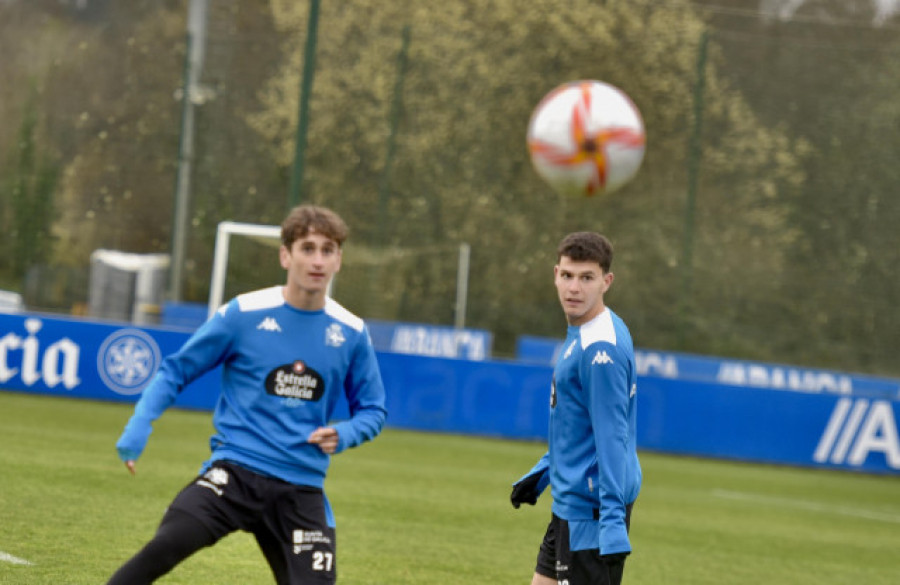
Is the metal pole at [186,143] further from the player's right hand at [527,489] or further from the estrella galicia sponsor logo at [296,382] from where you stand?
the estrella galicia sponsor logo at [296,382]

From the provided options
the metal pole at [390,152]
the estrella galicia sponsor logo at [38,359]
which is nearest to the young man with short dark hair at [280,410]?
the estrella galicia sponsor logo at [38,359]

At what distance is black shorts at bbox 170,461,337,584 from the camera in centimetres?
485

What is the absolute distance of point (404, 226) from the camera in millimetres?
27438

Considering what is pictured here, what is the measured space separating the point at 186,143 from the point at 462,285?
6.40m

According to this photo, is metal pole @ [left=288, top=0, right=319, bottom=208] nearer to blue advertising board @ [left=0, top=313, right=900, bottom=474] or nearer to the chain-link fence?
the chain-link fence

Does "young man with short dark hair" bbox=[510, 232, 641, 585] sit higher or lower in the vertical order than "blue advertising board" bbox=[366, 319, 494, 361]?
higher

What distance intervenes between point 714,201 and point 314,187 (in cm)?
812

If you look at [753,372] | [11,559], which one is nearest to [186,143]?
[753,372]

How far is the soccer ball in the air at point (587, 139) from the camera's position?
1305 cm

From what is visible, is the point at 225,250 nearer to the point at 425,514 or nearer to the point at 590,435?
the point at 425,514

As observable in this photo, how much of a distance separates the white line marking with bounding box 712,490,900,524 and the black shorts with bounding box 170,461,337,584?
9557mm

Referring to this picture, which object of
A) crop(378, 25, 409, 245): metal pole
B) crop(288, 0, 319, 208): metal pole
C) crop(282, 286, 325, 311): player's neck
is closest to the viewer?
crop(282, 286, 325, 311): player's neck

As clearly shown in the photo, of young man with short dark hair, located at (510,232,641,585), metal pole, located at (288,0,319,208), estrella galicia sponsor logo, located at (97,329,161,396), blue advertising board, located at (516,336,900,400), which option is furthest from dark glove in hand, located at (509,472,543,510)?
blue advertising board, located at (516,336,900,400)

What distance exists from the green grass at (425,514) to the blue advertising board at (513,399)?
46 cm
